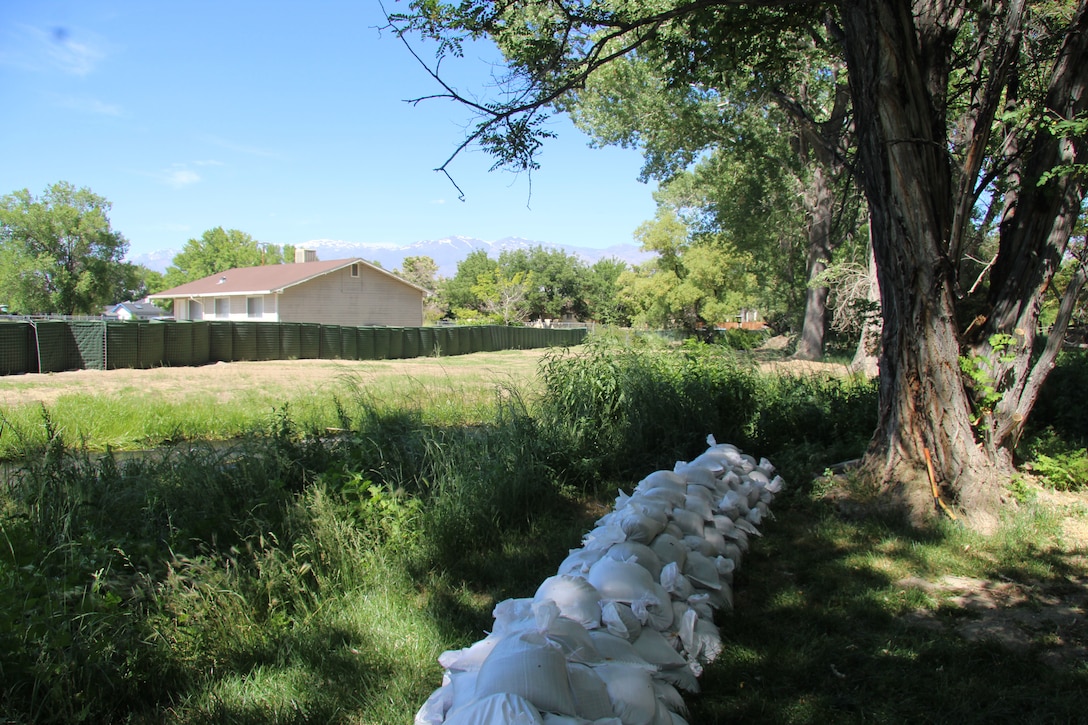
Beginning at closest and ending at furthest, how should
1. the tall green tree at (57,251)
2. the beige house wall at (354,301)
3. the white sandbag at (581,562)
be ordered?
the white sandbag at (581,562)
the beige house wall at (354,301)
the tall green tree at (57,251)

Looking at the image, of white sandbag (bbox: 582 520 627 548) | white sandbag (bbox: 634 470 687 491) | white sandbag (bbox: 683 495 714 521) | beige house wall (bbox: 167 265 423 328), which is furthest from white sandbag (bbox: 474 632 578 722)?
beige house wall (bbox: 167 265 423 328)

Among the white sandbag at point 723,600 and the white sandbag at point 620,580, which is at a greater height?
the white sandbag at point 620,580

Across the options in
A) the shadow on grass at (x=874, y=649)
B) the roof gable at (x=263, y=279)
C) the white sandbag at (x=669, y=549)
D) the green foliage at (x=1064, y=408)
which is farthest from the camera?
the roof gable at (x=263, y=279)

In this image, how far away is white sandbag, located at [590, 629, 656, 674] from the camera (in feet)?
8.48

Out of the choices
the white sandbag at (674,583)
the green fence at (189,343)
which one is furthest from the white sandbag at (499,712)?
the green fence at (189,343)

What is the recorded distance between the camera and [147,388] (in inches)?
600

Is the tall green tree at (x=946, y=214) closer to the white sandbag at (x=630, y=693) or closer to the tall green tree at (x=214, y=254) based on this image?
the white sandbag at (x=630, y=693)

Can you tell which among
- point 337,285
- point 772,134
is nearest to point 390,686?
point 772,134

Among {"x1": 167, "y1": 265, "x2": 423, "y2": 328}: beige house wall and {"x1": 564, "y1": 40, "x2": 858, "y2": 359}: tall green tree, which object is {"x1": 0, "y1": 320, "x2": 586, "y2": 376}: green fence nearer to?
{"x1": 167, "y1": 265, "x2": 423, "y2": 328}: beige house wall

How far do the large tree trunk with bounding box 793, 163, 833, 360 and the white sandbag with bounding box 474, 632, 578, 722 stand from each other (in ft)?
61.9

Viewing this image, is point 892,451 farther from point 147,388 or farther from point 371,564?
point 147,388

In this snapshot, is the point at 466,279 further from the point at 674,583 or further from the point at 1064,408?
the point at 674,583

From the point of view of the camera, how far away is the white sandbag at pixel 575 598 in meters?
2.75

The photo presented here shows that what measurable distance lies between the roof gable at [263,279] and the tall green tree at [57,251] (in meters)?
22.9
